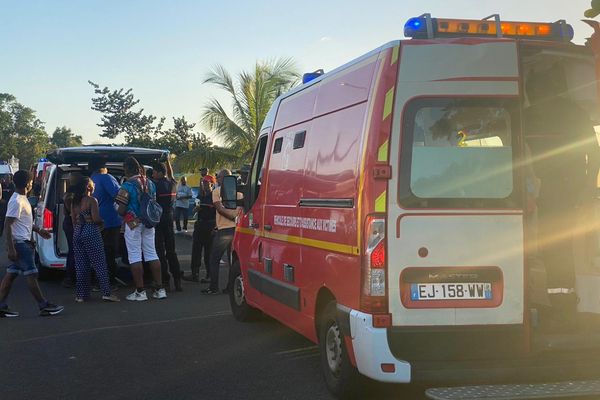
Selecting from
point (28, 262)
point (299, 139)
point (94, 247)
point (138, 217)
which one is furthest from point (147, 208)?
point (299, 139)

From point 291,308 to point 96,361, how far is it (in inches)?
71.1

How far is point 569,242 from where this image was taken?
5.44 metres

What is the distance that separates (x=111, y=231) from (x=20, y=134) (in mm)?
117537

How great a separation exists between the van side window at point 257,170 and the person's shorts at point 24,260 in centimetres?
272

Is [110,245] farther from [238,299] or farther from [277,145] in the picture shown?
[277,145]

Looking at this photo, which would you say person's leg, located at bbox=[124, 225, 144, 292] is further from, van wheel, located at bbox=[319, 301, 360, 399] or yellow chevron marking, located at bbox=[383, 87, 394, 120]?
yellow chevron marking, located at bbox=[383, 87, 394, 120]

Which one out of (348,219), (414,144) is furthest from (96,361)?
(414,144)

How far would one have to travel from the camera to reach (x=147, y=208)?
920 centimetres

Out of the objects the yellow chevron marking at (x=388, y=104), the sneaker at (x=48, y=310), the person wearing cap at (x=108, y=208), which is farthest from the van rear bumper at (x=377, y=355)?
the person wearing cap at (x=108, y=208)

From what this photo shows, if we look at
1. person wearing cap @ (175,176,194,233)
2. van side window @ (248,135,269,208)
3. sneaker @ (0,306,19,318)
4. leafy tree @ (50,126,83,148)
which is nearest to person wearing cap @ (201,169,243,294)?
van side window @ (248,135,269,208)

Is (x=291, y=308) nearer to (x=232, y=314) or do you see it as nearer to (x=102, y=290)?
(x=232, y=314)

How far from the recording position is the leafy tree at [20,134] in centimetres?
10541

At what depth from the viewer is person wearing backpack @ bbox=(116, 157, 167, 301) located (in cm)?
918

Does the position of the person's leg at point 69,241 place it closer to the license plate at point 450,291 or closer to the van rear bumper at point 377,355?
the van rear bumper at point 377,355
